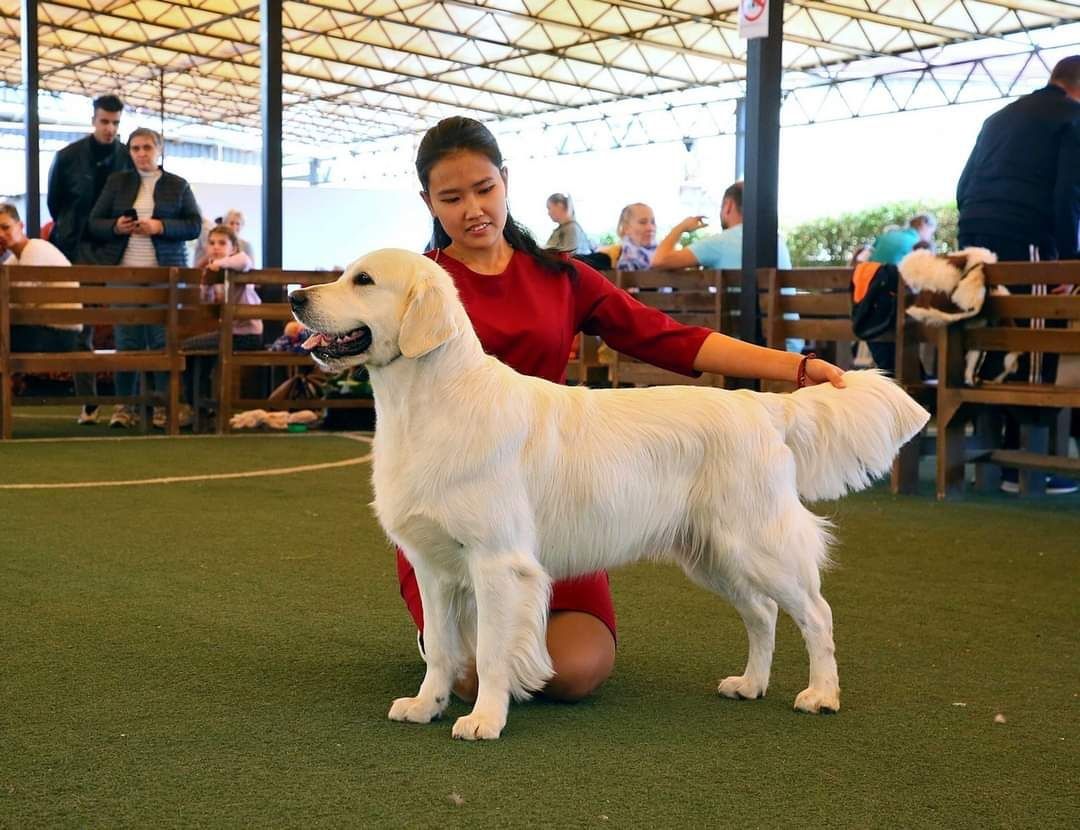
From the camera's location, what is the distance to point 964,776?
2449mm

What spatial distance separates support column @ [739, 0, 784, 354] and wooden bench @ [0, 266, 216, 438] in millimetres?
3723

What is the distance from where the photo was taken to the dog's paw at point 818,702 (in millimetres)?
2877

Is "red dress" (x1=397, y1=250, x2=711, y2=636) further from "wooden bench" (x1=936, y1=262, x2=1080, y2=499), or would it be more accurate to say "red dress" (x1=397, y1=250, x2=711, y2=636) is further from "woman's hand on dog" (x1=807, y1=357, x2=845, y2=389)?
"wooden bench" (x1=936, y1=262, x2=1080, y2=499)

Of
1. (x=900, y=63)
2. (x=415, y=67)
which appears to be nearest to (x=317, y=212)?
(x=415, y=67)

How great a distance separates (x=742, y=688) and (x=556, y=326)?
0.98 m

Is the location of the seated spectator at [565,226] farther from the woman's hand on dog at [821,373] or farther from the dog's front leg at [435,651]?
the dog's front leg at [435,651]

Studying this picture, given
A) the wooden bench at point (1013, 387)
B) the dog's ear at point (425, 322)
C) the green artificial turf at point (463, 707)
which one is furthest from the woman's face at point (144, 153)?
the dog's ear at point (425, 322)

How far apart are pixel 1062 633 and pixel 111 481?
4492 millimetres

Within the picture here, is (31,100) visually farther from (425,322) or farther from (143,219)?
(425,322)

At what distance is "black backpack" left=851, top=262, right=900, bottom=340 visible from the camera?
20.7ft

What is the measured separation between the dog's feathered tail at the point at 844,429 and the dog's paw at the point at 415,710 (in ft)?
3.21

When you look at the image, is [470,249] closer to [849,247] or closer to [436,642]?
[436,642]

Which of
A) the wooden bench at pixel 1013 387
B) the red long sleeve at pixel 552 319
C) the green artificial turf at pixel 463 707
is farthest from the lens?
the wooden bench at pixel 1013 387

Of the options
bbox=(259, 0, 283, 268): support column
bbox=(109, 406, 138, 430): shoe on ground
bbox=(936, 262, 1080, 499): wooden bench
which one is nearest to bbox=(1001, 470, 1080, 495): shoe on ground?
bbox=(936, 262, 1080, 499): wooden bench
